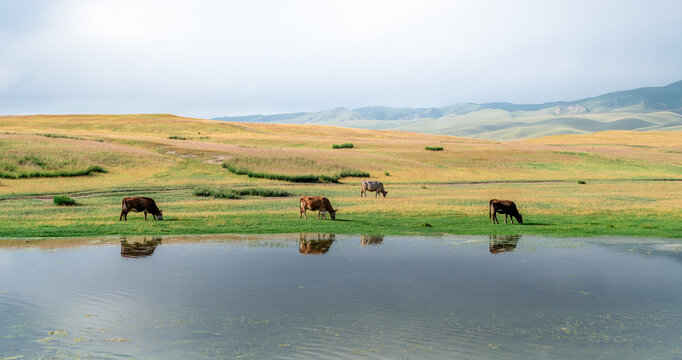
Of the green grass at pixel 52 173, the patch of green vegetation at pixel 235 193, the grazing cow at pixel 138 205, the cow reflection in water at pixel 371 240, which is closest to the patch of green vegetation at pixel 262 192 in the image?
the patch of green vegetation at pixel 235 193

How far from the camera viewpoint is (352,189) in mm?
52781

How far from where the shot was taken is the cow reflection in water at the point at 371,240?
23906 mm

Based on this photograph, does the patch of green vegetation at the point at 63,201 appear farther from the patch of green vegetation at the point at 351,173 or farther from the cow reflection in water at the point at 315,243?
the patch of green vegetation at the point at 351,173

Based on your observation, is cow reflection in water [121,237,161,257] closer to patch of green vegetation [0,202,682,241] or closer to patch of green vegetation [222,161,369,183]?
patch of green vegetation [0,202,682,241]

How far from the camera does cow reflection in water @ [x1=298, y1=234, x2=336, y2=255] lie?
2188cm

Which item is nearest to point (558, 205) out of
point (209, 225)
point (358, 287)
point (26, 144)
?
point (209, 225)

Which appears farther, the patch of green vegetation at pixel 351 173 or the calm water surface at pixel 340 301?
the patch of green vegetation at pixel 351 173

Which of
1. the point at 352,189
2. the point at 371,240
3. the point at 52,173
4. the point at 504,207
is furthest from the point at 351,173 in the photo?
the point at 371,240

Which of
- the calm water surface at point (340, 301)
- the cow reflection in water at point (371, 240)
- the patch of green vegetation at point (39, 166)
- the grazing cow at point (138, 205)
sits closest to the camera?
the calm water surface at point (340, 301)

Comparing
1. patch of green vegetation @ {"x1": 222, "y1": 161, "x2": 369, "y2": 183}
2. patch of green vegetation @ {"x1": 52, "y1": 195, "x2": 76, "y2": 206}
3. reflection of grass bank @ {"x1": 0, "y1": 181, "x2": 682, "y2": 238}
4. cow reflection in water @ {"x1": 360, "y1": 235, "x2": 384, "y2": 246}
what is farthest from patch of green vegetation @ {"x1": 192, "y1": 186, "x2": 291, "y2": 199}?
cow reflection in water @ {"x1": 360, "y1": 235, "x2": 384, "y2": 246}

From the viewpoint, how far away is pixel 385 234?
26422mm

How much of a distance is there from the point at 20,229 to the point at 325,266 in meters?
16.0

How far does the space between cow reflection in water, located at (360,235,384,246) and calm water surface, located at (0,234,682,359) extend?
806 mm

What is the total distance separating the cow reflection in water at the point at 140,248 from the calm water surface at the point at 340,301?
0.22 metres
